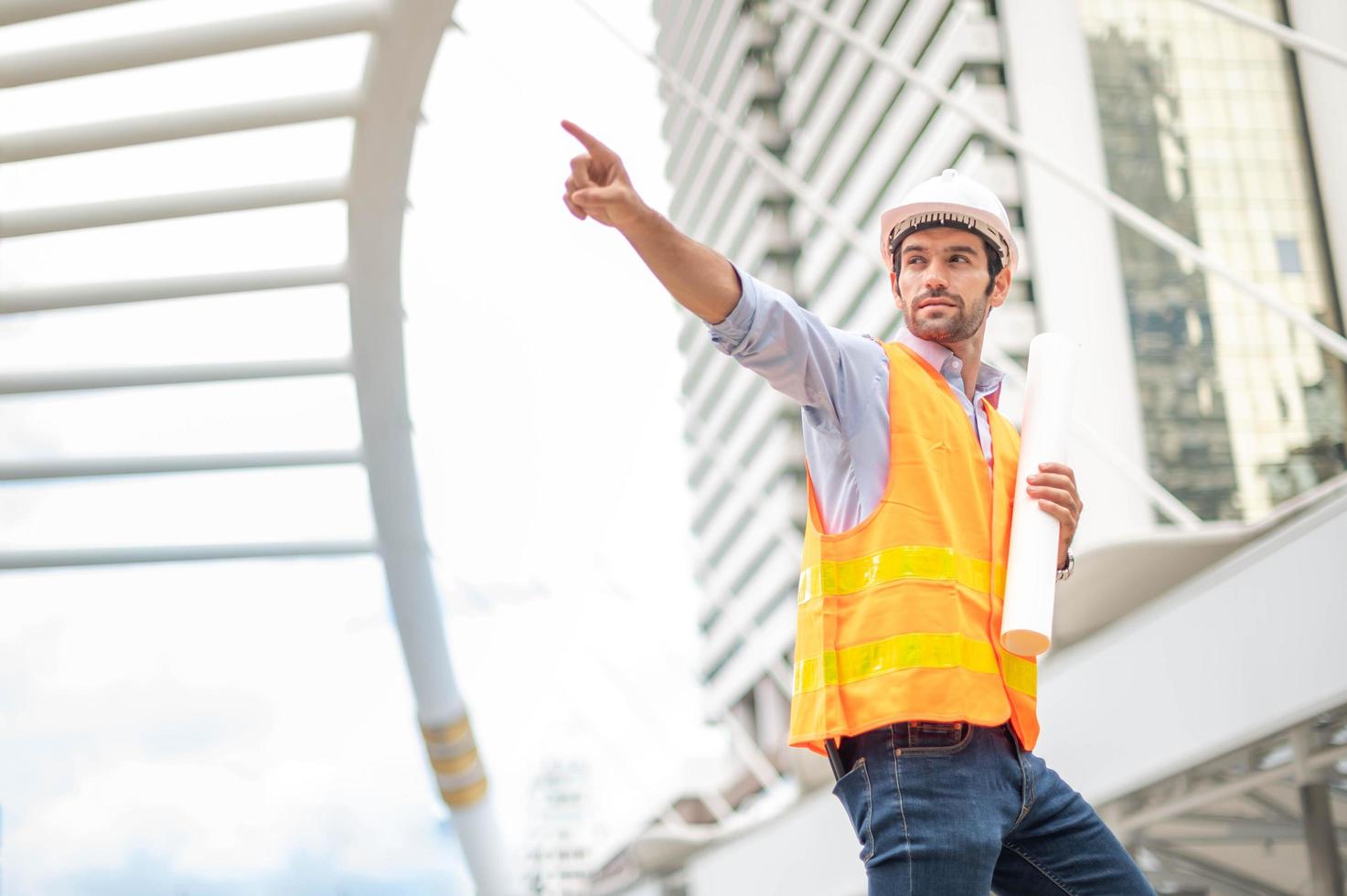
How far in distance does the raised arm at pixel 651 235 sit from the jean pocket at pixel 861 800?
0.75 meters

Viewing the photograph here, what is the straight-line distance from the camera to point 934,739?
238cm

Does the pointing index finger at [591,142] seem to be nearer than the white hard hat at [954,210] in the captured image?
Yes

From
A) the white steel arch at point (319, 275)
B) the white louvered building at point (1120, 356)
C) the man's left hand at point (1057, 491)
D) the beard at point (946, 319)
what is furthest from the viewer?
the white steel arch at point (319, 275)

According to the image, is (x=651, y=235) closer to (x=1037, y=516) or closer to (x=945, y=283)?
(x=945, y=283)

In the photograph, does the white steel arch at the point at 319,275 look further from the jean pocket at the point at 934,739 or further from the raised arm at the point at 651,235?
the jean pocket at the point at 934,739

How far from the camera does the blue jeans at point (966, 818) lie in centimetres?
232

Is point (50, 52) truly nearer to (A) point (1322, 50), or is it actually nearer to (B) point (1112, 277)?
(A) point (1322, 50)

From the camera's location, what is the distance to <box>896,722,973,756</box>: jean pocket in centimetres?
238

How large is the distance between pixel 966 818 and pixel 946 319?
0.84 meters

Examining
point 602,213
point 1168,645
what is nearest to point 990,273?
point 602,213

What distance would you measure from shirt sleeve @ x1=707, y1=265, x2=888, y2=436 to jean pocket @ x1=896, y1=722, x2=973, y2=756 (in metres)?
0.49

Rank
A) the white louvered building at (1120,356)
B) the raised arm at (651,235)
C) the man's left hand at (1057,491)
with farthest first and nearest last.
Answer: the white louvered building at (1120,356), the man's left hand at (1057,491), the raised arm at (651,235)

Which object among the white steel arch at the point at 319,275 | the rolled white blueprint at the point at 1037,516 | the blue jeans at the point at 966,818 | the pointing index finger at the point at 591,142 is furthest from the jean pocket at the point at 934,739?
the white steel arch at the point at 319,275

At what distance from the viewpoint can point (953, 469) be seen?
2574 mm
